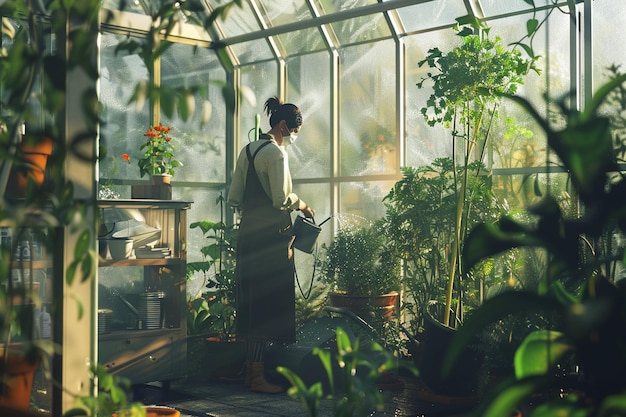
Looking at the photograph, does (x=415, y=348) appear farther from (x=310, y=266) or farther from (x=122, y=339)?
(x=310, y=266)

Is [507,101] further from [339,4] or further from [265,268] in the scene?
[265,268]

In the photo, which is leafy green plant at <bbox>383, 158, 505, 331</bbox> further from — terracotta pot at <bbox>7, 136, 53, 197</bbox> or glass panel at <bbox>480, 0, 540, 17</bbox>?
terracotta pot at <bbox>7, 136, 53, 197</bbox>

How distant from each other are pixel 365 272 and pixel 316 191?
1517mm

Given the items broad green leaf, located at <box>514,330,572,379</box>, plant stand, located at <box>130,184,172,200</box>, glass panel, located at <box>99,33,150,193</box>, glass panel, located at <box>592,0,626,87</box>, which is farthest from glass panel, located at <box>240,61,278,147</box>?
broad green leaf, located at <box>514,330,572,379</box>

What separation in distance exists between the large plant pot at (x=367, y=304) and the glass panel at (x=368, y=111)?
1.25m

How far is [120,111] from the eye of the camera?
739 centimetres

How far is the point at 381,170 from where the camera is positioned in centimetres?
695

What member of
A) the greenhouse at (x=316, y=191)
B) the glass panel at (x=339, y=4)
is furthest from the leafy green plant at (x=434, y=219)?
the glass panel at (x=339, y=4)

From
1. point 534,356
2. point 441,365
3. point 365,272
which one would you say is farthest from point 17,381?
point 365,272

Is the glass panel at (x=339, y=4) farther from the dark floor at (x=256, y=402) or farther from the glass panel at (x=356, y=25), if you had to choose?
the dark floor at (x=256, y=402)

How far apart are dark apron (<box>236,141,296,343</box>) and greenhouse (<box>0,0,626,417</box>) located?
0.06ft

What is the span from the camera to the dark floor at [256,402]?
201 inches

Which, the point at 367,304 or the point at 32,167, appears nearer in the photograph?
the point at 32,167

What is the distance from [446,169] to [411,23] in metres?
1.62
